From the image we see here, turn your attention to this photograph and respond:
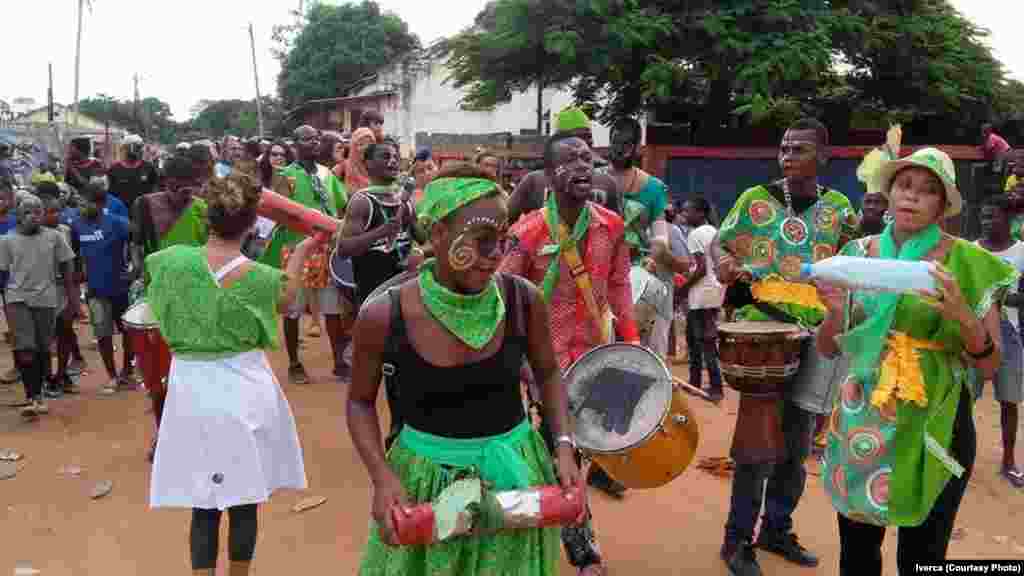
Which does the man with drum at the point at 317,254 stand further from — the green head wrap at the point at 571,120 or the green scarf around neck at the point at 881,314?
the green scarf around neck at the point at 881,314

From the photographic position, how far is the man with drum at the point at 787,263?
14.2 ft

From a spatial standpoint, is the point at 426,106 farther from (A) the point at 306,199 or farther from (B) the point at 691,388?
(B) the point at 691,388

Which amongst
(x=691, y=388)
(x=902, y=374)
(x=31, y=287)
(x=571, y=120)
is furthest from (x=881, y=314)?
(x=31, y=287)

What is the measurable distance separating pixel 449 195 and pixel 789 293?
2.40 m

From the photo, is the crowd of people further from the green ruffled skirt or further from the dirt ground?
the dirt ground

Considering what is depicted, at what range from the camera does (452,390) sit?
2607 mm

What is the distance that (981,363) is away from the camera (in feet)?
9.98

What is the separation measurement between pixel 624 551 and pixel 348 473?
2075 mm

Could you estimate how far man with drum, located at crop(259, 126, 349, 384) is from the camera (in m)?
7.89

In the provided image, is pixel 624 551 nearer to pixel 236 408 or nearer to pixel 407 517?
pixel 236 408

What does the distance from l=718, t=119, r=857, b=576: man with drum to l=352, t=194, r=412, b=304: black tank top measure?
2200 millimetres

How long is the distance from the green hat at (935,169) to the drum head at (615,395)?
1.26 metres

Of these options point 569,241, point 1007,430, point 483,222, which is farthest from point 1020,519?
point 483,222

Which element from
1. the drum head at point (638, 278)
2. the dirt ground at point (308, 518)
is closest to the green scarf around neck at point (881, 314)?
the dirt ground at point (308, 518)
